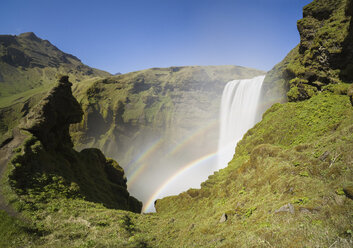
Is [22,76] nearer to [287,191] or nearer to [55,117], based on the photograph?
[55,117]

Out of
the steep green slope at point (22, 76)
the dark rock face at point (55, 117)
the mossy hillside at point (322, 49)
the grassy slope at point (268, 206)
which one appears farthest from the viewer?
the steep green slope at point (22, 76)

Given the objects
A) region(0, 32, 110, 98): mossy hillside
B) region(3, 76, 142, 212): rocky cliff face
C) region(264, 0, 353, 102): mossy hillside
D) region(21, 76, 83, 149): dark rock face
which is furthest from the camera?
region(0, 32, 110, 98): mossy hillside

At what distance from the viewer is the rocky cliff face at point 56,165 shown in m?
14.4

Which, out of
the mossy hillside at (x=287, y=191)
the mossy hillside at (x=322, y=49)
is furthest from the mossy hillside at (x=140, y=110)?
the mossy hillside at (x=287, y=191)

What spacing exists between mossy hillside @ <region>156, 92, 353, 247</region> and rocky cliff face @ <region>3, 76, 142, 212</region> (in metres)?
9.01

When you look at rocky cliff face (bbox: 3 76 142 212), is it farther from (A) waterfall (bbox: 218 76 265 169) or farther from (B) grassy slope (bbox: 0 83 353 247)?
(A) waterfall (bbox: 218 76 265 169)

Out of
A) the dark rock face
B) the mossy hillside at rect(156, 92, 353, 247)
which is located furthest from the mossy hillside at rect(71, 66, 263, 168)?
the dark rock face

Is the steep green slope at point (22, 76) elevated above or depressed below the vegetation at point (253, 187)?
above

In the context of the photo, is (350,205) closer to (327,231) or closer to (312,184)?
(327,231)

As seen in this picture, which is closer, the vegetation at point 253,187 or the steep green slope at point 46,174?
the vegetation at point 253,187

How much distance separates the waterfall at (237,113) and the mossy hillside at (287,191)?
111 ft

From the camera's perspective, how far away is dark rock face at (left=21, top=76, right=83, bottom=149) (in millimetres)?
19386

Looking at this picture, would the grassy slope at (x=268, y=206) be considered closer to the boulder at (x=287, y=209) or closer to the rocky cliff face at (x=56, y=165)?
the boulder at (x=287, y=209)

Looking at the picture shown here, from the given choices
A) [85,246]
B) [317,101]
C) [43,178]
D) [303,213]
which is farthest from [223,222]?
[317,101]
